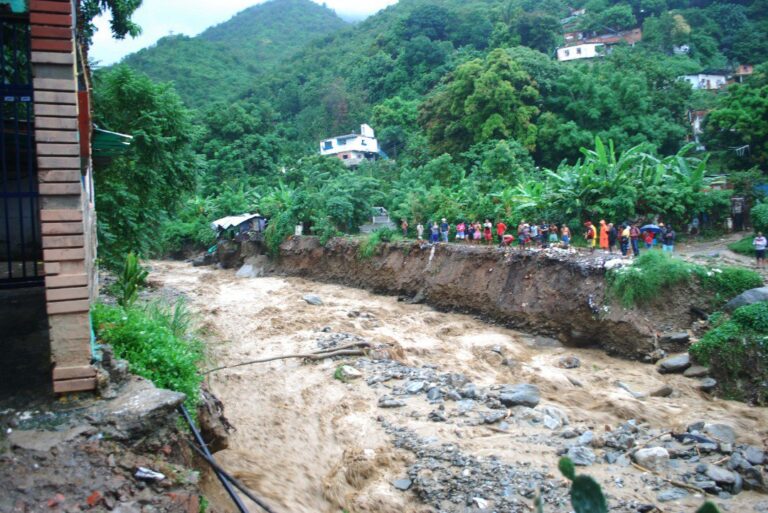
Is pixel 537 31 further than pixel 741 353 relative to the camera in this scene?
Yes

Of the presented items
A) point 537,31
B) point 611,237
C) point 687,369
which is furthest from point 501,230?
point 537,31

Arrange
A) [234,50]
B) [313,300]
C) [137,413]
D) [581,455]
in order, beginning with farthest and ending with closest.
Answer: [234,50] < [313,300] < [581,455] < [137,413]

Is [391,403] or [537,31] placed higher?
[537,31]

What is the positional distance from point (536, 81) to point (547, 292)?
753 inches

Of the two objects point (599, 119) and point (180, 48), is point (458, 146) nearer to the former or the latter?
point (599, 119)

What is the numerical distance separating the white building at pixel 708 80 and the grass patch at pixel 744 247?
91.2 ft

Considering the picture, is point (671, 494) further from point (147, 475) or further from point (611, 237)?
point (611, 237)

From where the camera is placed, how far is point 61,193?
4410mm

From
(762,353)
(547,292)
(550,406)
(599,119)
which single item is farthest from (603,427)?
(599,119)

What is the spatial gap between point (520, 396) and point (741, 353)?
485 centimetres

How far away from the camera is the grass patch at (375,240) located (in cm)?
2154

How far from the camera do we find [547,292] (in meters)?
15.2

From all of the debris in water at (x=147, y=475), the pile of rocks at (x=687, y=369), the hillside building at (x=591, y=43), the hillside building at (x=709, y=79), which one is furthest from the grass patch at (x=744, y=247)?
the hillside building at (x=591, y=43)

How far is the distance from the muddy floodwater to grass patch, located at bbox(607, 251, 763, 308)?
183cm
